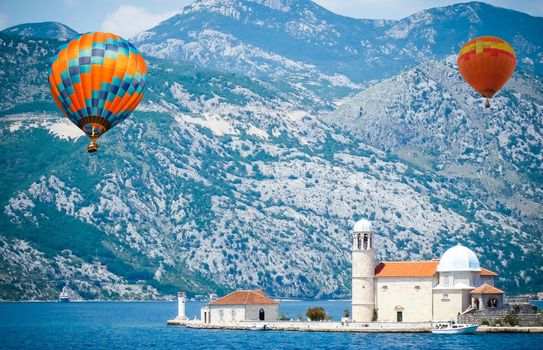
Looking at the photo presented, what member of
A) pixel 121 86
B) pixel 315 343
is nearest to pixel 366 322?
pixel 315 343

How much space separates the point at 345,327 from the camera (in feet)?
534

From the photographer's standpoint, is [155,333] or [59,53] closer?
[59,53]

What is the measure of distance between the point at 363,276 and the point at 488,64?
3380 cm

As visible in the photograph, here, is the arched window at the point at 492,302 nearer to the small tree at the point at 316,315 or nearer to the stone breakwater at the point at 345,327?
the stone breakwater at the point at 345,327

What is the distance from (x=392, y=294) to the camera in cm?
16350

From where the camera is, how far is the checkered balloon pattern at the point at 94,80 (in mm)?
122500

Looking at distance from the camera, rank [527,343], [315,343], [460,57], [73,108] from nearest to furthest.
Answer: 1. [73,108]
2. [527,343]
3. [315,343]
4. [460,57]

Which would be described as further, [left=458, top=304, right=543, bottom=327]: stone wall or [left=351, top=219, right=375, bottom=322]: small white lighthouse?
[left=351, top=219, right=375, bottom=322]: small white lighthouse

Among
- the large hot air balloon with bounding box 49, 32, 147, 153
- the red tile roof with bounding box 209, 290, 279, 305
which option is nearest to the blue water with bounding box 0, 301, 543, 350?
the red tile roof with bounding box 209, 290, 279, 305

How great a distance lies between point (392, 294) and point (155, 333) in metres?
36.7

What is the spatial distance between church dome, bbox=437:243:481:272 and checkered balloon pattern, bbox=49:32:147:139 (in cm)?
5421

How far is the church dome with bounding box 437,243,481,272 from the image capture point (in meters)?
160

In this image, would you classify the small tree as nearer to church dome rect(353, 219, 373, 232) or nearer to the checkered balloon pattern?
church dome rect(353, 219, 373, 232)

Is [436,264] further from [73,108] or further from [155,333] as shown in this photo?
[73,108]
